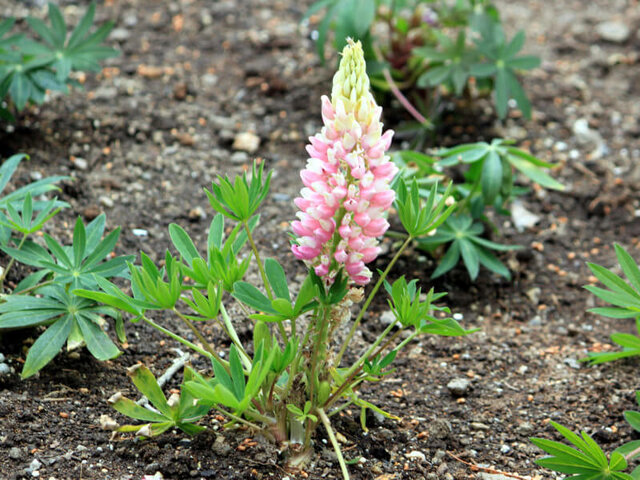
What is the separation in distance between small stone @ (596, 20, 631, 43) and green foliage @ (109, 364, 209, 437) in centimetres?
327

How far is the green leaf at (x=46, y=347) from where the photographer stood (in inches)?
79.8

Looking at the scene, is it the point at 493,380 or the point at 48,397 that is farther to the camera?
the point at 493,380

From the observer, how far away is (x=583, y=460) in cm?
187

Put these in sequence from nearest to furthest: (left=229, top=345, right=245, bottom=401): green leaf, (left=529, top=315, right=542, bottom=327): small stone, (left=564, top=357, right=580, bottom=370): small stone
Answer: (left=229, top=345, right=245, bottom=401): green leaf < (left=564, top=357, right=580, bottom=370): small stone < (left=529, top=315, right=542, bottom=327): small stone

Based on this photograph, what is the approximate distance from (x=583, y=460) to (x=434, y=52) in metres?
2.03

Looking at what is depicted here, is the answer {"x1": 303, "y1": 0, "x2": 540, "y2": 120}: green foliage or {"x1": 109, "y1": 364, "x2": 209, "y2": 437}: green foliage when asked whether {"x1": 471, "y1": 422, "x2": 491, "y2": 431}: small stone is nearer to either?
→ {"x1": 109, "y1": 364, "x2": 209, "y2": 437}: green foliage

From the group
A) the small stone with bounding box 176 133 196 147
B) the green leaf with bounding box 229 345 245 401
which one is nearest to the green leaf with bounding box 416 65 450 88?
the small stone with bounding box 176 133 196 147

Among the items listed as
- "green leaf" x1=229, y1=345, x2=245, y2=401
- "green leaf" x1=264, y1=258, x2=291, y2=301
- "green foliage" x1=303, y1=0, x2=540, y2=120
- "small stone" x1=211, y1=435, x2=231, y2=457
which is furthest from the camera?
"green foliage" x1=303, y1=0, x2=540, y2=120

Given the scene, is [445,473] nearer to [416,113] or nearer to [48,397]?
[48,397]

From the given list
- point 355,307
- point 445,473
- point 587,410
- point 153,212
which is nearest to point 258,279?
point 355,307

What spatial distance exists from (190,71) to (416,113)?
3.68 ft

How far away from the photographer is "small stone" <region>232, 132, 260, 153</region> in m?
3.32

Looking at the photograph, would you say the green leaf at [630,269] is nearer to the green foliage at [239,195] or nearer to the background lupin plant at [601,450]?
the background lupin plant at [601,450]

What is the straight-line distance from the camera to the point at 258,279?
2662 mm
